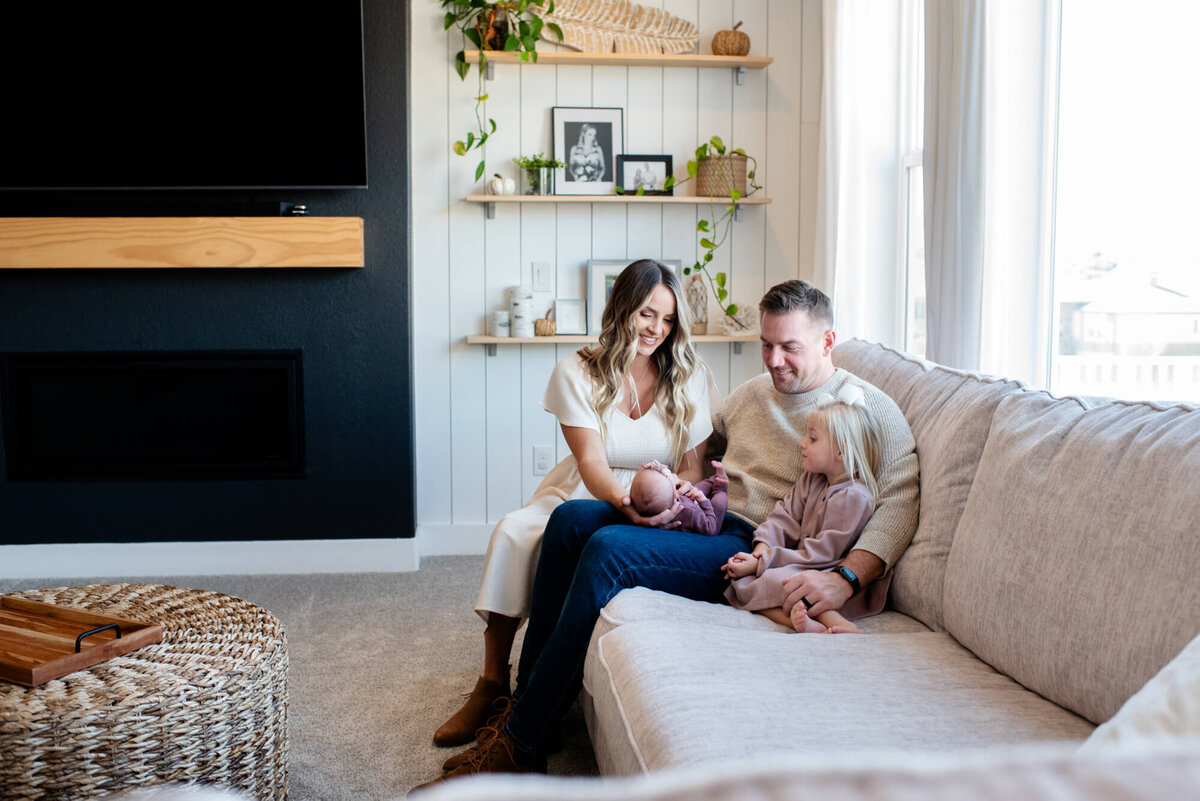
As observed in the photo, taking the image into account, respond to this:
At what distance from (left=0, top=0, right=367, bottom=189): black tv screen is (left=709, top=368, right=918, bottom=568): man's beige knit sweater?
1953mm

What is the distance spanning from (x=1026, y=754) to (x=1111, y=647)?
111 cm

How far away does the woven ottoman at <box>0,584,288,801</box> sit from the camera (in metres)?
1.55

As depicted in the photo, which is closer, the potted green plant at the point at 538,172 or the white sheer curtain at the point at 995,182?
the white sheer curtain at the point at 995,182

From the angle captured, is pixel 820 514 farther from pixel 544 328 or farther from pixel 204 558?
pixel 204 558

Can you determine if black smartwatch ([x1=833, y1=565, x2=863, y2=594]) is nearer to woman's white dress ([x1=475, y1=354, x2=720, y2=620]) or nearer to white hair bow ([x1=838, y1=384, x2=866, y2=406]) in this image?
white hair bow ([x1=838, y1=384, x2=866, y2=406])

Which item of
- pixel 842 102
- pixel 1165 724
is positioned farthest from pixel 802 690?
pixel 842 102

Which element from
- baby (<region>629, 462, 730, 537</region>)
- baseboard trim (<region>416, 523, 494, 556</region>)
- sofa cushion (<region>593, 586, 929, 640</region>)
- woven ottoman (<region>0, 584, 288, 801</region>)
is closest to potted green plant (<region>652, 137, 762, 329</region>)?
baseboard trim (<region>416, 523, 494, 556</region>)

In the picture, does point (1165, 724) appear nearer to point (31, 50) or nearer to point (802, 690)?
point (802, 690)

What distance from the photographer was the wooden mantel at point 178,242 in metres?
3.56

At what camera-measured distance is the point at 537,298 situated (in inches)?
160

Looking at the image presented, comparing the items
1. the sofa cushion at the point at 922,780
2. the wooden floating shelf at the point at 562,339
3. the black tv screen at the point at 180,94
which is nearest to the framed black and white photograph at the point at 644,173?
the wooden floating shelf at the point at 562,339

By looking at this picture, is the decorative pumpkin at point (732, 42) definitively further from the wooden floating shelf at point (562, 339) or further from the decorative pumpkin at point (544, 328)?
the decorative pumpkin at point (544, 328)

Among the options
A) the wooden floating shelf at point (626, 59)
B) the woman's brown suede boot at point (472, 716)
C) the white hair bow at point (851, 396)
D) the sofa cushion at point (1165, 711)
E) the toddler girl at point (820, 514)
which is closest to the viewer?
the sofa cushion at point (1165, 711)

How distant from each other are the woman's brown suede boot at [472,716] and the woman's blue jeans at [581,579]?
179mm
